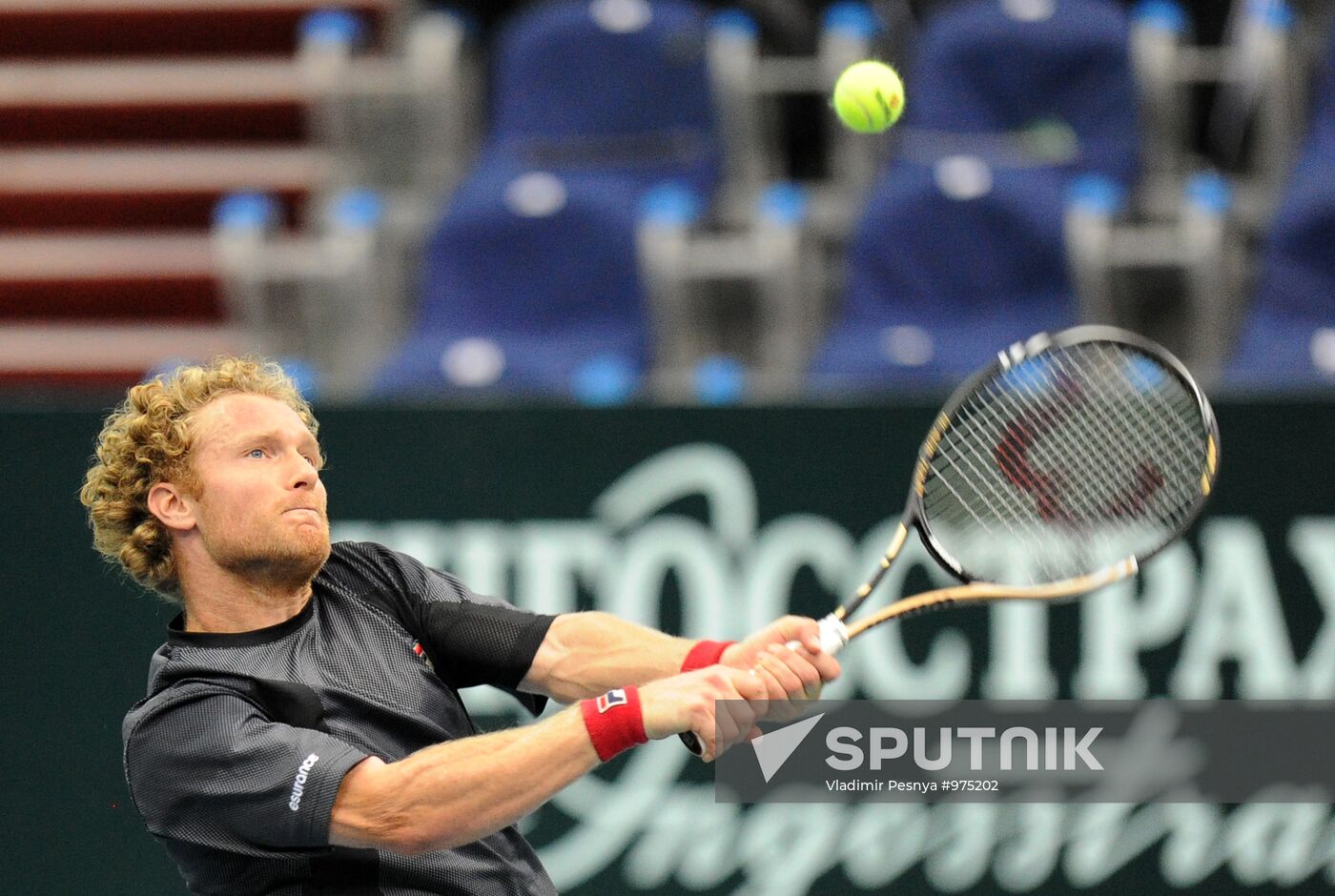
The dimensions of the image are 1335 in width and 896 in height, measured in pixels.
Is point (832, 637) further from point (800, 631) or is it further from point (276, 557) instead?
point (276, 557)

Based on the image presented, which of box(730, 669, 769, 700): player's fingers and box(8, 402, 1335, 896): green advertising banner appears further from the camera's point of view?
box(8, 402, 1335, 896): green advertising banner

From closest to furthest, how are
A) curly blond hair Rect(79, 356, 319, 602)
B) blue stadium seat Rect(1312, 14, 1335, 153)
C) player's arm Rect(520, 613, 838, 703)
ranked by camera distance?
curly blond hair Rect(79, 356, 319, 602)
player's arm Rect(520, 613, 838, 703)
blue stadium seat Rect(1312, 14, 1335, 153)

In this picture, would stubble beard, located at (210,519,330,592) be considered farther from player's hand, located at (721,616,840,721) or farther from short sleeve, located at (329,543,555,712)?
player's hand, located at (721,616,840,721)

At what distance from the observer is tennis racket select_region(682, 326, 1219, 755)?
10.8 ft

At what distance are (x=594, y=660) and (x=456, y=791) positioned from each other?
0.54 m

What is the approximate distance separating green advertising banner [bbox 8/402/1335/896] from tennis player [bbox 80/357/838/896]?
1347mm

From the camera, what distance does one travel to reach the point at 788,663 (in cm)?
288

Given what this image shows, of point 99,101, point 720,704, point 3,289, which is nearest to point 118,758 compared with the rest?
point 720,704

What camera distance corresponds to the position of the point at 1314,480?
Answer: 4602 millimetres

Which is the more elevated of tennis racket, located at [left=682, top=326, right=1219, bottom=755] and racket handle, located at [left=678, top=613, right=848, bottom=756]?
tennis racket, located at [left=682, top=326, right=1219, bottom=755]

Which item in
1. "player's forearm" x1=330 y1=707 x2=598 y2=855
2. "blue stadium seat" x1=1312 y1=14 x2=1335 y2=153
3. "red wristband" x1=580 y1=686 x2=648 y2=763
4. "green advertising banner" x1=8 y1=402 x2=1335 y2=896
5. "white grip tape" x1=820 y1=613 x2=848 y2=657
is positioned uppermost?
"blue stadium seat" x1=1312 y1=14 x2=1335 y2=153

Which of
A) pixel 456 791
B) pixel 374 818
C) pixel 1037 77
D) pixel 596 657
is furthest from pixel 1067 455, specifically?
pixel 1037 77

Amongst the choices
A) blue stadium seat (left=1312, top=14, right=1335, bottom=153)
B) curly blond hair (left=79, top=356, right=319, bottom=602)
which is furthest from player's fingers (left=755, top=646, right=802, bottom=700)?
blue stadium seat (left=1312, top=14, right=1335, bottom=153)

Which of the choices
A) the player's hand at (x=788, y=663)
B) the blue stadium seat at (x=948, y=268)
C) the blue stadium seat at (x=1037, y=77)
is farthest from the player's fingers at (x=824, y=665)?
the blue stadium seat at (x=1037, y=77)
